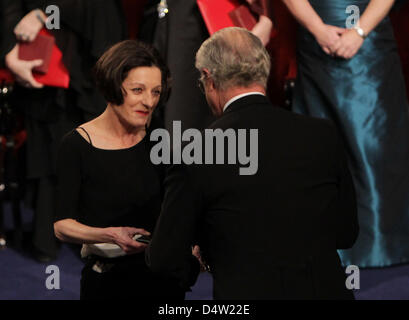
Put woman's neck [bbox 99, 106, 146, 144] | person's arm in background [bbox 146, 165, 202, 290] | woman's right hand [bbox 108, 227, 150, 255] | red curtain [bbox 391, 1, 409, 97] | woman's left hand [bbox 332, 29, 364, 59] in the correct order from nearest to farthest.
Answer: person's arm in background [bbox 146, 165, 202, 290]
woman's right hand [bbox 108, 227, 150, 255]
woman's neck [bbox 99, 106, 146, 144]
woman's left hand [bbox 332, 29, 364, 59]
red curtain [bbox 391, 1, 409, 97]

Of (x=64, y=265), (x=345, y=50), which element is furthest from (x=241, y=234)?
(x=64, y=265)

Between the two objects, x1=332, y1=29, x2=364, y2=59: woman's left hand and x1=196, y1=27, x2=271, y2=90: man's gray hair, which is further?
x1=332, y1=29, x2=364, y2=59: woman's left hand

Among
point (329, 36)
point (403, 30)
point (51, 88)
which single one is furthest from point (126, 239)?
point (403, 30)

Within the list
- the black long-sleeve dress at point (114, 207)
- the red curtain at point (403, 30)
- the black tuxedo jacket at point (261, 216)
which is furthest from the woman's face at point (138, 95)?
the red curtain at point (403, 30)

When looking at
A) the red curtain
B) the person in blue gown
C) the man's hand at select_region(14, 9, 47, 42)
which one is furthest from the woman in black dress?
the red curtain

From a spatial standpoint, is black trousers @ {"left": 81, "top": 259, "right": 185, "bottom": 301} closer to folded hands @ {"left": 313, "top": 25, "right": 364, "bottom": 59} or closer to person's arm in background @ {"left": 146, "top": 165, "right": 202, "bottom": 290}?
person's arm in background @ {"left": 146, "top": 165, "right": 202, "bottom": 290}

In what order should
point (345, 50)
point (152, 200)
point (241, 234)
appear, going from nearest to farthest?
1. point (241, 234)
2. point (152, 200)
3. point (345, 50)

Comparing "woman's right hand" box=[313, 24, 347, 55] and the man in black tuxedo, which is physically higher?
"woman's right hand" box=[313, 24, 347, 55]

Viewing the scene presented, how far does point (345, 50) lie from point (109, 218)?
5.41 ft

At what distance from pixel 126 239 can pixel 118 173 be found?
0.31m

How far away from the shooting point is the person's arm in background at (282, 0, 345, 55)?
326cm
